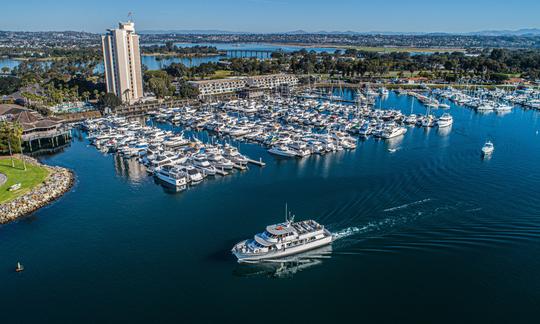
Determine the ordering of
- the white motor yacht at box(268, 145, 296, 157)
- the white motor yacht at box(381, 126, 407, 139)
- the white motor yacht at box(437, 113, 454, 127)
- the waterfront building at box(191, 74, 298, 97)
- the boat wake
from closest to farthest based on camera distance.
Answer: the boat wake
the white motor yacht at box(268, 145, 296, 157)
the white motor yacht at box(381, 126, 407, 139)
the white motor yacht at box(437, 113, 454, 127)
the waterfront building at box(191, 74, 298, 97)

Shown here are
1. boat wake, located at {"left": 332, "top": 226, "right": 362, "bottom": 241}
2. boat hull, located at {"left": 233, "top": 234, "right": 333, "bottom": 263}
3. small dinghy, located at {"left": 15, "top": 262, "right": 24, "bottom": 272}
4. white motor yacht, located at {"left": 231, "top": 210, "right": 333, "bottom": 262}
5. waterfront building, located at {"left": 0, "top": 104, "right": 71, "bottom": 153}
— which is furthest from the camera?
waterfront building, located at {"left": 0, "top": 104, "right": 71, "bottom": 153}

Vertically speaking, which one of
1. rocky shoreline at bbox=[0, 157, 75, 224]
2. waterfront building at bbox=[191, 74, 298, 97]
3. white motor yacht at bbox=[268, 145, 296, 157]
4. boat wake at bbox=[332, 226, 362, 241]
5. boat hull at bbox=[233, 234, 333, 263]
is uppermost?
waterfront building at bbox=[191, 74, 298, 97]

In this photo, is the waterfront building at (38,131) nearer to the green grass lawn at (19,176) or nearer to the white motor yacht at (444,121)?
the green grass lawn at (19,176)

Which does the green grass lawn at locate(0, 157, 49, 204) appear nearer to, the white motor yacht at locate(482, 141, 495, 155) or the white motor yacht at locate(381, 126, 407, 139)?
the white motor yacht at locate(381, 126, 407, 139)

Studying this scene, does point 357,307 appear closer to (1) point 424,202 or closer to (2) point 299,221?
(2) point 299,221

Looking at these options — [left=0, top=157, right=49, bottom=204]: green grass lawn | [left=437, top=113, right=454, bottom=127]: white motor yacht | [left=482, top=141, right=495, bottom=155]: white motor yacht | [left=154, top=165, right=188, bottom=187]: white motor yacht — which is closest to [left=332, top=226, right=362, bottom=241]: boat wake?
[left=154, top=165, right=188, bottom=187]: white motor yacht

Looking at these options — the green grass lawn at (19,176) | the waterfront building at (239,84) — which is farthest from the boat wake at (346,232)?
the waterfront building at (239,84)
